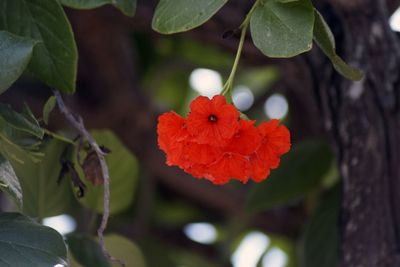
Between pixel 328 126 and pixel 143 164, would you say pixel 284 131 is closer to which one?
pixel 328 126

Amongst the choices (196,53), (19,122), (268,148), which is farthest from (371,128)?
(196,53)

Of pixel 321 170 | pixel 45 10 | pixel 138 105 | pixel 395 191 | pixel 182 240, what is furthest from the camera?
pixel 182 240

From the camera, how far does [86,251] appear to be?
1402 millimetres

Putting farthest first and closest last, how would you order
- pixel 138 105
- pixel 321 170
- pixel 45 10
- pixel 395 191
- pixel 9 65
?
pixel 138 105, pixel 321 170, pixel 395 191, pixel 45 10, pixel 9 65

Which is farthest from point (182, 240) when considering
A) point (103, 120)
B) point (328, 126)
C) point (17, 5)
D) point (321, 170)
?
point (17, 5)

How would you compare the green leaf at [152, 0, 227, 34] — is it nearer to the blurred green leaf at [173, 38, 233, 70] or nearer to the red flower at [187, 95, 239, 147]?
the red flower at [187, 95, 239, 147]

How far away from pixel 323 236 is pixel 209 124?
0.77 meters

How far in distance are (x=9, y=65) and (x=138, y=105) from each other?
1.23 m

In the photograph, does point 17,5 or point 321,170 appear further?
point 321,170

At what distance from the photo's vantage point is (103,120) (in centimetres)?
228

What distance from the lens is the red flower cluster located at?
3.51 ft

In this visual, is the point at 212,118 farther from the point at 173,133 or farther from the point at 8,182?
the point at 8,182

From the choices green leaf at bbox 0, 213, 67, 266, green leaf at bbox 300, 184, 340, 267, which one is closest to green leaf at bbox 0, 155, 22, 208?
green leaf at bbox 0, 213, 67, 266

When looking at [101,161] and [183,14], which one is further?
[101,161]
